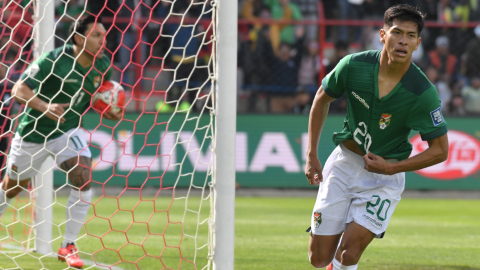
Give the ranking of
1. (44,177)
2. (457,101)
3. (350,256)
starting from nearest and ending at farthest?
(350,256) < (44,177) < (457,101)

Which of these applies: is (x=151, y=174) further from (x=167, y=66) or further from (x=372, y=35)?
(x=372, y=35)

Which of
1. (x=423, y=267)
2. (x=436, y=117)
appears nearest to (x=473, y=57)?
(x=423, y=267)

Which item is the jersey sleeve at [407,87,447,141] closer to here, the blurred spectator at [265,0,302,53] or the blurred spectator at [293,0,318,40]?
the blurred spectator at [265,0,302,53]

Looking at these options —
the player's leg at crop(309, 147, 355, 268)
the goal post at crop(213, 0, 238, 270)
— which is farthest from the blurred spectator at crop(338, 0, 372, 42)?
the goal post at crop(213, 0, 238, 270)

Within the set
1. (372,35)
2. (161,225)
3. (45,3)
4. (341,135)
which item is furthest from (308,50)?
(341,135)

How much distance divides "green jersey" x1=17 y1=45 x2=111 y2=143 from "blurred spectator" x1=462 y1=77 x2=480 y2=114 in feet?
28.9

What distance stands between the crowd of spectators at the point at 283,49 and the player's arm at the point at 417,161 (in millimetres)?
7849

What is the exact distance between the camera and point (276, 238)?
6711 millimetres

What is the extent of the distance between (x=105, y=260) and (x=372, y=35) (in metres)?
8.54

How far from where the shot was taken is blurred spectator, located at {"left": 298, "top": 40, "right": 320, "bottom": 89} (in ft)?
39.5

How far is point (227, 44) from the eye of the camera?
12.0 ft

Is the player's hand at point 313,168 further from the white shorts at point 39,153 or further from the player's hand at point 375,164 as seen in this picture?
the white shorts at point 39,153

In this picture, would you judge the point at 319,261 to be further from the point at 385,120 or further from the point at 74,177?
the point at 74,177

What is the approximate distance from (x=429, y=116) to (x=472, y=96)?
30.3 ft
